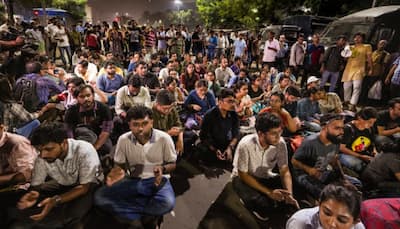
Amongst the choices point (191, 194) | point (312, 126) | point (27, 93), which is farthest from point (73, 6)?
point (191, 194)

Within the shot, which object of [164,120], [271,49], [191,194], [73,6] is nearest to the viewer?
[191,194]

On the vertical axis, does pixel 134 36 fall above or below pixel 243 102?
above

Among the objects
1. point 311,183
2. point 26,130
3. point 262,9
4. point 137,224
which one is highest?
point 262,9

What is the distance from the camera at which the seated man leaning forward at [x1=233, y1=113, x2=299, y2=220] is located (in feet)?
9.19

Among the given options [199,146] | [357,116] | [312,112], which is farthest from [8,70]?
[357,116]

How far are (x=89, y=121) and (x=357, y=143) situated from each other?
372cm

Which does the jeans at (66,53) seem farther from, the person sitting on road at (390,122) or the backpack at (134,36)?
the person sitting on road at (390,122)

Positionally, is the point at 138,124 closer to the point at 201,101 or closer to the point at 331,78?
the point at 201,101

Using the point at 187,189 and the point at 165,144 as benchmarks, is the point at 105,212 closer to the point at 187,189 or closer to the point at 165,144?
the point at 165,144

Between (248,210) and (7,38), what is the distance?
7421 mm

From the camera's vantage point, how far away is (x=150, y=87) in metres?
6.19

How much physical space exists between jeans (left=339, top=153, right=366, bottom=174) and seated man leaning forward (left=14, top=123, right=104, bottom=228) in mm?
3149

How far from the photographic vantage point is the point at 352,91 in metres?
7.00

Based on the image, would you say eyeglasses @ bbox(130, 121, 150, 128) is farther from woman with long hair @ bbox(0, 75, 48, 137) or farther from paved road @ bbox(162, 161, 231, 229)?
woman with long hair @ bbox(0, 75, 48, 137)
